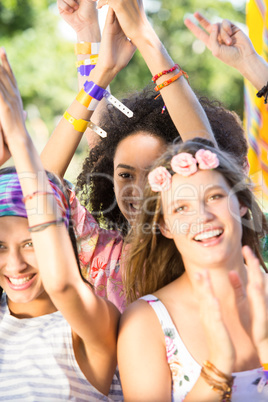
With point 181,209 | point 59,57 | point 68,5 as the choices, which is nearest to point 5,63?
point 181,209

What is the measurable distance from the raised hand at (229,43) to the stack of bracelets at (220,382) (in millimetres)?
1078

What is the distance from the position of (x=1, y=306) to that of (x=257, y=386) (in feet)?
2.53

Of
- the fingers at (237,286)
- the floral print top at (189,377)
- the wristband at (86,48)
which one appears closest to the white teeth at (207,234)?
the fingers at (237,286)

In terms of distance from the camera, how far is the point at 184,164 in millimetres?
1708

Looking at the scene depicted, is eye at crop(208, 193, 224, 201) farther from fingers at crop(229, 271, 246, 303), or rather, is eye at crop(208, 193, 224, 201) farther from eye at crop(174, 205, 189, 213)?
fingers at crop(229, 271, 246, 303)

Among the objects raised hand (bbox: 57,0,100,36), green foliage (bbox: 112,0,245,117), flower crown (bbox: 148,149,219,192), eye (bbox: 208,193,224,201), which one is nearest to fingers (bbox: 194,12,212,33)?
raised hand (bbox: 57,0,100,36)

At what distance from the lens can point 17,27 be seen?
1234 cm

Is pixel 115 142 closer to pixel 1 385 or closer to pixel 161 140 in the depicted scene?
pixel 161 140

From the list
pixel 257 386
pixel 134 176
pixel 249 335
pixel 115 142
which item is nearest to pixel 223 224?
pixel 249 335

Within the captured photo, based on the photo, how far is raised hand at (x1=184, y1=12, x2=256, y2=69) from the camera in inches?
82.7

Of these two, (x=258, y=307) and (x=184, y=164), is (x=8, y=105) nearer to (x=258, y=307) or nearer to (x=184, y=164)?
(x=184, y=164)

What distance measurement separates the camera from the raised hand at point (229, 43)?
6.89ft

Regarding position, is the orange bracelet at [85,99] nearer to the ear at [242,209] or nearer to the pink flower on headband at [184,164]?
the pink flower on headband at [184,164]

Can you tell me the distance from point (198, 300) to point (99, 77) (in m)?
0.83
